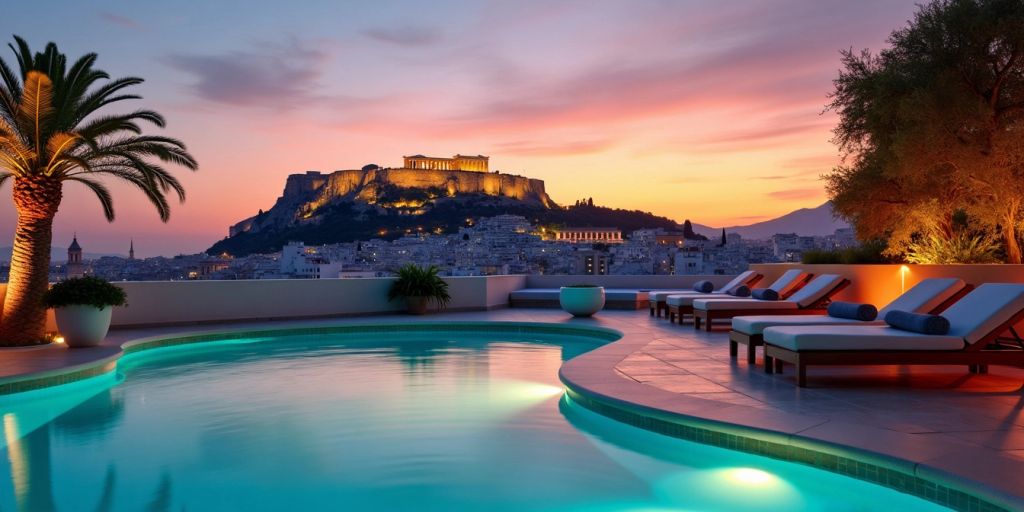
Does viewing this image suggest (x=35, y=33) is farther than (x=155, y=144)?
Yes

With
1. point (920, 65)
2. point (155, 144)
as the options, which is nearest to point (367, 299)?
point (155, 144)

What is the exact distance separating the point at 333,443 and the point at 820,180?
9.99 meters

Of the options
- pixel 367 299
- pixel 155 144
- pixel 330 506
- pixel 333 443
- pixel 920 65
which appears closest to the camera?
pixel 330 506

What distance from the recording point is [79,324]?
26.7 ft

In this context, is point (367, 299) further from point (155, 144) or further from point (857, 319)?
point (857, 319)

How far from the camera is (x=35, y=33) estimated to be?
13.6m

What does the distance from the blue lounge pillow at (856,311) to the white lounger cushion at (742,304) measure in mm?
2277

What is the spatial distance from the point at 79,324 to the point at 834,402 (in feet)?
25.6

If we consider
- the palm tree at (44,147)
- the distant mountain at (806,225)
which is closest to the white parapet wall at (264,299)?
the palm tree at (44,147)

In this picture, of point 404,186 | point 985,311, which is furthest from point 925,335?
point 404,186

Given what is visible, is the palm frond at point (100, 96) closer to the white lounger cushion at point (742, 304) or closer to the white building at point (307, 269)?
the white building at point (307, 269)

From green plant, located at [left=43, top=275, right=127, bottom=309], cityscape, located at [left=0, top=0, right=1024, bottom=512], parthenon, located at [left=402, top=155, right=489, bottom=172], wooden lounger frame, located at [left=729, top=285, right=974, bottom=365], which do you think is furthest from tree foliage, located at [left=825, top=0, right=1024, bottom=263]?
parthenon, located at [left=402, top=155, right=489, bottom=172]

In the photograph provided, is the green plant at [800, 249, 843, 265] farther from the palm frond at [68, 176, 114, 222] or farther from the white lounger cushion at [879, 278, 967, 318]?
the palm frond at [68, 176, 114, 222]

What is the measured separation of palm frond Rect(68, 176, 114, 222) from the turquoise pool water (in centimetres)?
360
